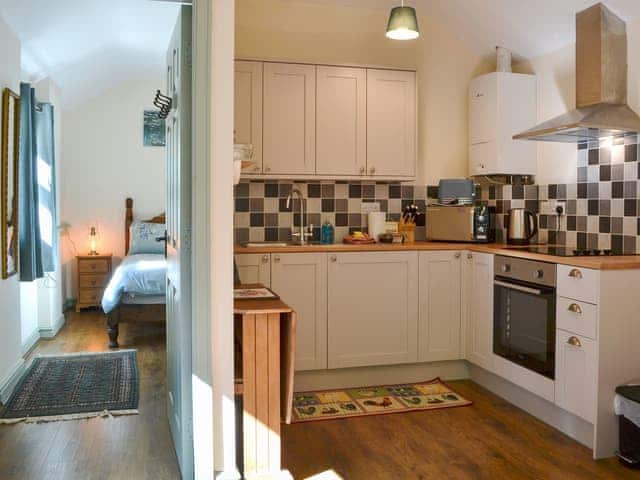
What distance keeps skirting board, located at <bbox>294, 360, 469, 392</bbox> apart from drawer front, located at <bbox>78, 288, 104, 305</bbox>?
3794mm

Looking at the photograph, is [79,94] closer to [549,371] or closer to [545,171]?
[545,171]

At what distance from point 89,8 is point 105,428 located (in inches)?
119

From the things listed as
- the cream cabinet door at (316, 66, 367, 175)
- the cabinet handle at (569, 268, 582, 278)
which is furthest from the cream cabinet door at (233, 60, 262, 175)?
the cabinet handle at (569, 268, 582, 278)

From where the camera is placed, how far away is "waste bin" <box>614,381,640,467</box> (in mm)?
2918

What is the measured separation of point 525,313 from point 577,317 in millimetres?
459

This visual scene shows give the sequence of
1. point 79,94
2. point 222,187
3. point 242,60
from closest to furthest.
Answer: point 222,187 < point 242,60 < point 79,94

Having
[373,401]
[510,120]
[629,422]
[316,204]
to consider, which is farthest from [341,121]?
[629,422]

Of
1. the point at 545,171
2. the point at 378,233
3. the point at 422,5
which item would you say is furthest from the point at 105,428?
the point at 422,5

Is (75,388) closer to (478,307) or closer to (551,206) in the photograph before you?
(478,307)

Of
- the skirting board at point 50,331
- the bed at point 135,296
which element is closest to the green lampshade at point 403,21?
the bed at point 135,296

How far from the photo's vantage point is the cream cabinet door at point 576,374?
3.06 meters

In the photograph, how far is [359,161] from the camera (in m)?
4.42

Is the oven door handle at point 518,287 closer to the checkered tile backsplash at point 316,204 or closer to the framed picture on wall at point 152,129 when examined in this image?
the checkered tile backsplash at point 316,204

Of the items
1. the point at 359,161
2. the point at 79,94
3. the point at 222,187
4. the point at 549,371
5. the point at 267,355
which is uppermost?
the point at 79,94
